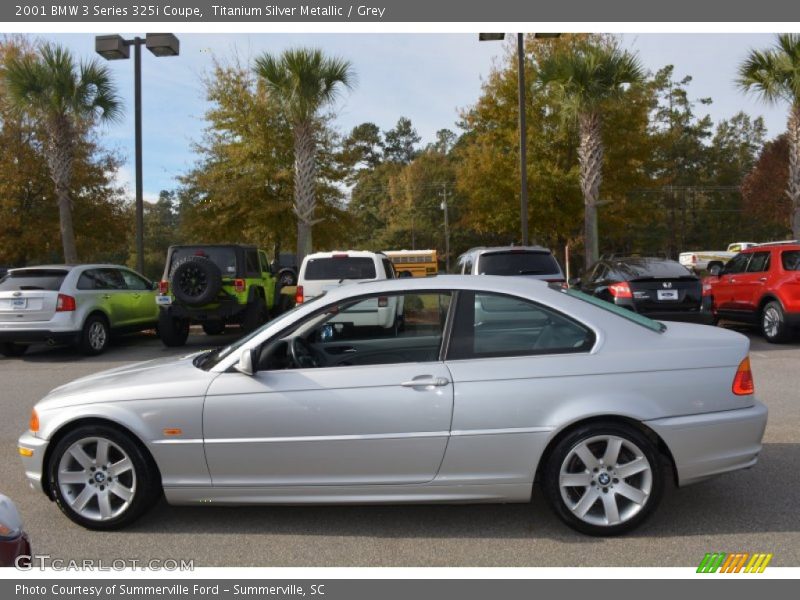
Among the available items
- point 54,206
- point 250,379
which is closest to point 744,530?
point 250,379

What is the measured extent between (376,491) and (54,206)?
2509cm

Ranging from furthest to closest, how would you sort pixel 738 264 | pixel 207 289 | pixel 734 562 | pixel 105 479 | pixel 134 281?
pixel 134 281, pixel 738 264, pixel 207 289, pixel 105 479, pixel 734 562

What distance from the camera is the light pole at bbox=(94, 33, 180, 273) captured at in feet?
48.5

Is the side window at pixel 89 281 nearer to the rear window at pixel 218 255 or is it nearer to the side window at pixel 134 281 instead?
the side window at pixel 134 281

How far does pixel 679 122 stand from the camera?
60.8 metres

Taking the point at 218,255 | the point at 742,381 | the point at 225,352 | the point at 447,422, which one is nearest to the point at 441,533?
the point at 447,422

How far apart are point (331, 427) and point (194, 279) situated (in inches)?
330

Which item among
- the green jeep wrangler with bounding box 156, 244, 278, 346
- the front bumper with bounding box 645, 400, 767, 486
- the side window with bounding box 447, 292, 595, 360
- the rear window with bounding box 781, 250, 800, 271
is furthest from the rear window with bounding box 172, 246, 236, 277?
the front bumper with bounding box 645, 400, 767, 486

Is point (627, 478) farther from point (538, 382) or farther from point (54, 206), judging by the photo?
point (54, 206)

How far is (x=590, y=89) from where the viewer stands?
18094 millimetres

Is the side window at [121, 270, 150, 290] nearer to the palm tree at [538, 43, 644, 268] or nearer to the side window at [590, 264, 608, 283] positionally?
the side window at [590, 264, 608, 283]

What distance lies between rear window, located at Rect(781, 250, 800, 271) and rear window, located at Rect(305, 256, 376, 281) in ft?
22.8

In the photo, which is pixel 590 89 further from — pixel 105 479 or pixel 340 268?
pixel 105 479

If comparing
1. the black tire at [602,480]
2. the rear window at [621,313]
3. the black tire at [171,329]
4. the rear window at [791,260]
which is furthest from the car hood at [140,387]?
the rear window at [791,260]
